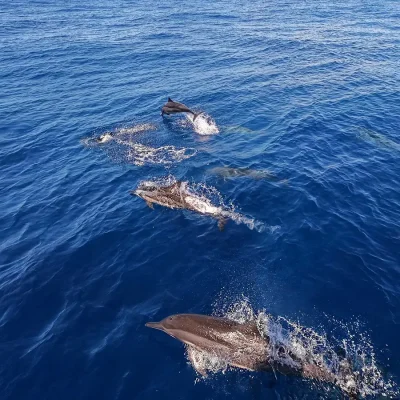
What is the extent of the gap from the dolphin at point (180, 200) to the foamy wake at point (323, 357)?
7399 millimetres

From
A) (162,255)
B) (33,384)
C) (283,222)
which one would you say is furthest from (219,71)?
(33,384)

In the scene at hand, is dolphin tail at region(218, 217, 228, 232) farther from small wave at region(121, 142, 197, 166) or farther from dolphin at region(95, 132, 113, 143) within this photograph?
dolphin at region(95, 132, 113, 143)

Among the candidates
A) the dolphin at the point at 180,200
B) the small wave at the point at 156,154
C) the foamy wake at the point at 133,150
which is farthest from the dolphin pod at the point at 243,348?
the foamy wake at the point at 133,150

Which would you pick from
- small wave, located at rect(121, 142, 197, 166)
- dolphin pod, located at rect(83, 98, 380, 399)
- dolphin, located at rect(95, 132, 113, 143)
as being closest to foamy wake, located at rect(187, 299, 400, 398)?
dolphin pod, located at rect(83, 98, 380, 399)

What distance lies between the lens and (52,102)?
37312mm

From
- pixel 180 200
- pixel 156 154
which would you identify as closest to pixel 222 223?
pixel 180 200

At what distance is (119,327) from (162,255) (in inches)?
174

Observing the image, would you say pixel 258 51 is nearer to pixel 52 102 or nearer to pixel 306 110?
pixel 306 110

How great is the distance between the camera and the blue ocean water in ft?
45.1

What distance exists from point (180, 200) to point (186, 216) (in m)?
1.04

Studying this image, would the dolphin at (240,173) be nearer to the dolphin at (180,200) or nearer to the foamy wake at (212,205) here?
the foamy wake at (212,205)

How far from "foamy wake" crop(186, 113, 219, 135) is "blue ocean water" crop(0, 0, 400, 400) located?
0.61 meters

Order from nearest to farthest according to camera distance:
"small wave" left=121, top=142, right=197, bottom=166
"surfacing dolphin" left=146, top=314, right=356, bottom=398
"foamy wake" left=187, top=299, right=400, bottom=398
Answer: "foamy wake" left=187, top=299, right=400, bottom=398, "surfacing dolphin" left=146, top=314, right=356, bottom=398, "small wave" left=121, top=142, right=197, bottom=166

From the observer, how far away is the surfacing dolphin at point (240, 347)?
12305mm
